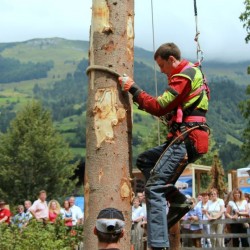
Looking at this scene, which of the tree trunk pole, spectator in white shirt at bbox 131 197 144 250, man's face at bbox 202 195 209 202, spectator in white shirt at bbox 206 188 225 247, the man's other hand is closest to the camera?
the tree trunk pole

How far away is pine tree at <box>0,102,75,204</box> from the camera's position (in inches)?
2355

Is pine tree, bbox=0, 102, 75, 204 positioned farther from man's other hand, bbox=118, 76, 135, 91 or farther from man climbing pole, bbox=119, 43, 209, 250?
man's other hand, bbox=118, 76, 135, 91

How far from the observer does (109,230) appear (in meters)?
4.21

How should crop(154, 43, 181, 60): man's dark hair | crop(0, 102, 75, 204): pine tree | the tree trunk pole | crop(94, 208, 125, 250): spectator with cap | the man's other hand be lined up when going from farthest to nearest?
crop(0, 102, 75, 204): pine tree, crop(154, 43, 181, 60): man's dark hair, the man's other hand, the tree trunk pole, crop(94, 208, 125, 250): spectator with cap

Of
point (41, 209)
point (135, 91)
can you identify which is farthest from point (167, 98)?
point (41, 209)

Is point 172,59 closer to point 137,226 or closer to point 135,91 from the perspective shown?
point 135,91

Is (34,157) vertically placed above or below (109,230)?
above

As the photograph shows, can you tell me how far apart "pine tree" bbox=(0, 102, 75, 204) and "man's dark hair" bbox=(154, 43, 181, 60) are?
176ft

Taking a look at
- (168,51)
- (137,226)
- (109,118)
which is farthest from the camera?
(137,226)

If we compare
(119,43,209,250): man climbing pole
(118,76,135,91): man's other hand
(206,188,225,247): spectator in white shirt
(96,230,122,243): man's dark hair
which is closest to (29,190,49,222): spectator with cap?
(206,188,225,247): spectator in white shirt

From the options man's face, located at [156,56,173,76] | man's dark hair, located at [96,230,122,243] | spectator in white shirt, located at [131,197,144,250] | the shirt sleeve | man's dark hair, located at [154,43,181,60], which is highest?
man's dark hair, located at [154,43,181,60]

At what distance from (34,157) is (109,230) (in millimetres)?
58820

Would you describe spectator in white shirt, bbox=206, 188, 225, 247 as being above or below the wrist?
below

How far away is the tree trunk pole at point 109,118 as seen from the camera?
227 inches
